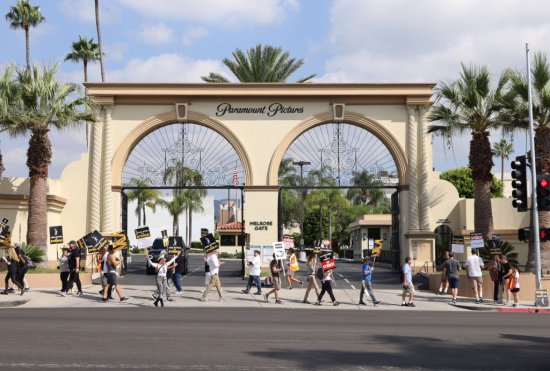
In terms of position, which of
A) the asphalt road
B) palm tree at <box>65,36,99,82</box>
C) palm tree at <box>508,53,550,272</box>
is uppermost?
palm tree at <box>65,36,99,82</box>

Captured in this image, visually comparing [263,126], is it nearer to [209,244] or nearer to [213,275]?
[209,244]

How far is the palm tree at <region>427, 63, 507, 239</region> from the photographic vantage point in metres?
27.6

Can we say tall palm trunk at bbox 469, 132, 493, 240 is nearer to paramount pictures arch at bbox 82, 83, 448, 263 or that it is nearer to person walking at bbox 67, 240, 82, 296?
paramount pictures arch at bbox 82, 83, 448, 263

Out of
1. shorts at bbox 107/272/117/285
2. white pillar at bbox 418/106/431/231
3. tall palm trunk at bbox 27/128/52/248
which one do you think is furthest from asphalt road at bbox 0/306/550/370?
white pillar at bbox 418/106/431/231

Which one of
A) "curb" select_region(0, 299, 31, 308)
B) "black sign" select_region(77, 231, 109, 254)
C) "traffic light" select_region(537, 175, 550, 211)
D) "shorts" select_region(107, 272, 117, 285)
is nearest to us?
"traffic light" select_region(537, 175, 550, 211)

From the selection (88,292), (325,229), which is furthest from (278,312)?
(325,229)

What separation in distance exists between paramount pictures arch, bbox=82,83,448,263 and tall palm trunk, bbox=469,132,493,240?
2684 mm

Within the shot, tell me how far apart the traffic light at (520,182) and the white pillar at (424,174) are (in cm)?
1036

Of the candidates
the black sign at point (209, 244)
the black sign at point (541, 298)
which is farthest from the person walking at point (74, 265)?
the black sign at point (541, 298)

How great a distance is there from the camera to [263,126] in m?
30.9

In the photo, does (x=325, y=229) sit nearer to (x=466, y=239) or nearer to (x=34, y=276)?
(x=466, y=239)

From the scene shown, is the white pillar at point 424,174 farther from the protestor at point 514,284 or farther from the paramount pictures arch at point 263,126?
the protestor at point 514,284

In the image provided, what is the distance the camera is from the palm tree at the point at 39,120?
1094 inches

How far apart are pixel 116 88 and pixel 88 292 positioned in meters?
9.67
